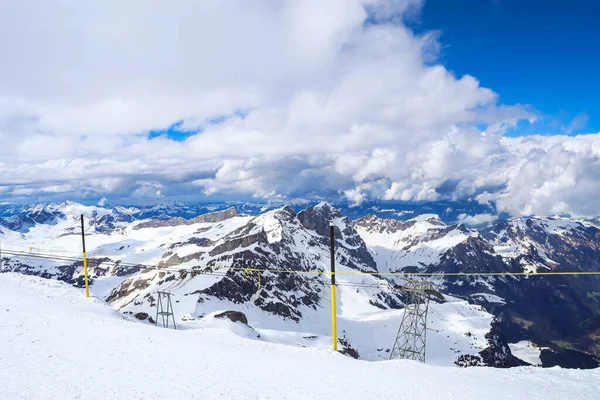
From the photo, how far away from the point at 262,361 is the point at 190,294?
180927 millimetres

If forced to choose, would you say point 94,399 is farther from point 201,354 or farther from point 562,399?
point 562,399

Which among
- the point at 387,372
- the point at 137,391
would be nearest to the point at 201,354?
the point at 137,391

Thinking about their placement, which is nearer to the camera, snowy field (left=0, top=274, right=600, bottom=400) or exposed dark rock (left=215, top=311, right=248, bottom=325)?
snowy field (left=0, top=274, right=600, bottom=400)

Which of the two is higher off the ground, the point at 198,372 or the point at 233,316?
the point at 198,372

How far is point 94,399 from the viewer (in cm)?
1567

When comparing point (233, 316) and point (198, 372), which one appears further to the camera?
point (233, 316)

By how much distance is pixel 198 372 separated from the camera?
19781 mm

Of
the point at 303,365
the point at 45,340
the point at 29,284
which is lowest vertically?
the point at 303,365

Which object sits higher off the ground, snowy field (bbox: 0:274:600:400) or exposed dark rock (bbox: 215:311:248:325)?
snowy field (bbox: 0:274:600:400)

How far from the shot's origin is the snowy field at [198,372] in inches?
675

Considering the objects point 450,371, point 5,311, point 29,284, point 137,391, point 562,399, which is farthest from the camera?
point 29,284

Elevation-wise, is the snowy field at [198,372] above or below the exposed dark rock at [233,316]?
above

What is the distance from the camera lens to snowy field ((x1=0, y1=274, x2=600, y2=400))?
56.3ft

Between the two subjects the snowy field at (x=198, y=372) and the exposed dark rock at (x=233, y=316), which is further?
the exposed dark rock at (x=233, y=316)
